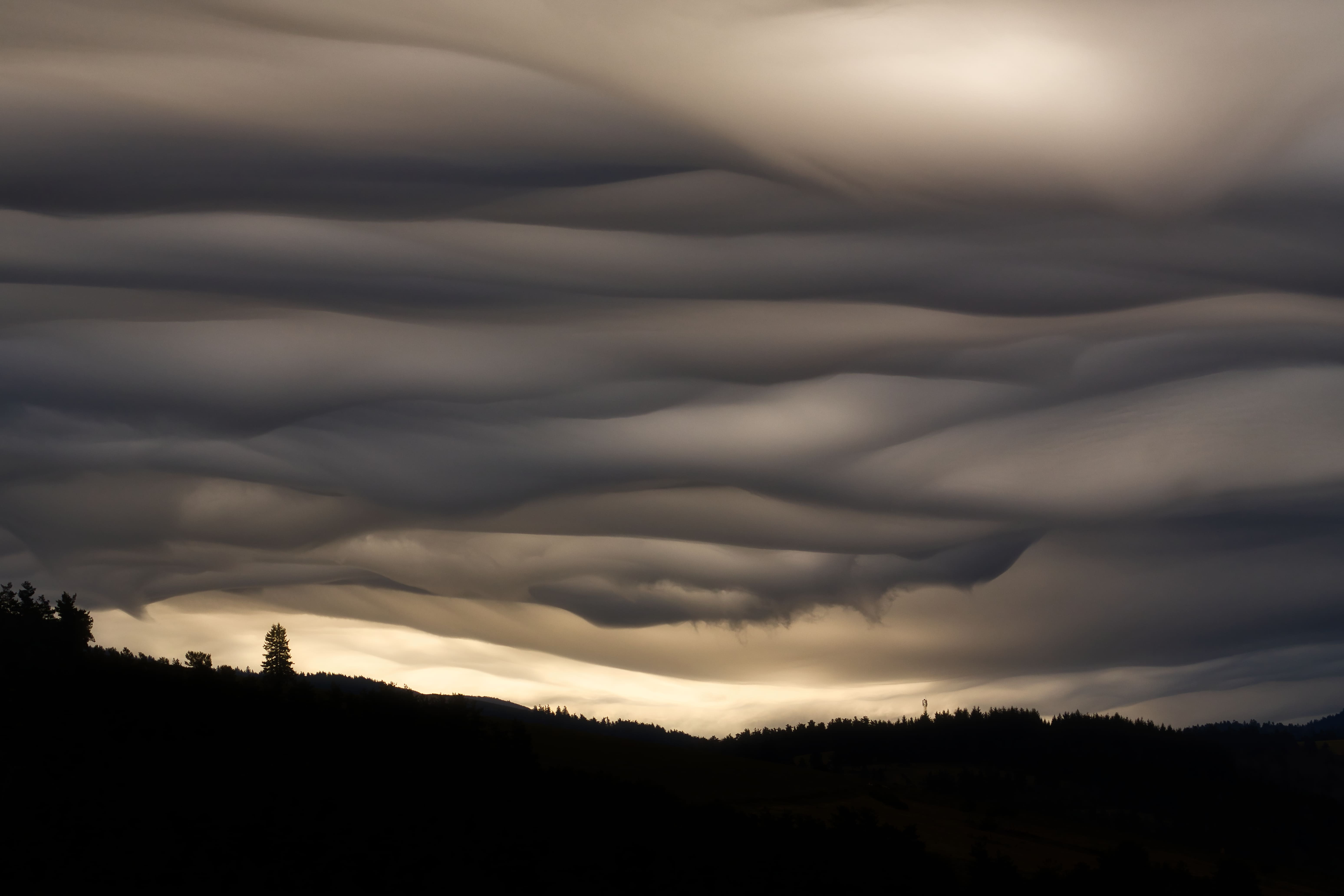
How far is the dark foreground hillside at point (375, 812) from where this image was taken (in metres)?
102

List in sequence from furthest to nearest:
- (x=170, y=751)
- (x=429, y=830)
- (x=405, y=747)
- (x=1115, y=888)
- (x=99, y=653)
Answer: (x=99, y=653) < (x=1115, y=888) < (x=405, y=747) < (x=170, y=751) < (x=429, y=830)

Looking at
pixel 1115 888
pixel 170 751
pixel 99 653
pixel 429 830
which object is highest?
pixel 99 653

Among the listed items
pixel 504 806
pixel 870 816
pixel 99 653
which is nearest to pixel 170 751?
pixel 504 806

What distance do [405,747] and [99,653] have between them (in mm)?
56269

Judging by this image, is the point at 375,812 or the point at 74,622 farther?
the point at 74,622

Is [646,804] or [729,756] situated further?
[729,756]

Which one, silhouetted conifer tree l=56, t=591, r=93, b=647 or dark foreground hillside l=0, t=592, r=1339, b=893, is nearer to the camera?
dark foreground hillside l=0, t=592, r=1339, b=893

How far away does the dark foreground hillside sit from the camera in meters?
102

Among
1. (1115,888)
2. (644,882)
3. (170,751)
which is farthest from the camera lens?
(1115,888)

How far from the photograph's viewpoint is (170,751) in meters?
119

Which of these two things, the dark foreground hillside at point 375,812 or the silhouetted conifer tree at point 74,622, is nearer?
the dark foreground hillside at point 375,812

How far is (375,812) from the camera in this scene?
4459 inches

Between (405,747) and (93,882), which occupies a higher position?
(405,747)

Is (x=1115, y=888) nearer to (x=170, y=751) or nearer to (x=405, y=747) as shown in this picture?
(x=405, y=747)
